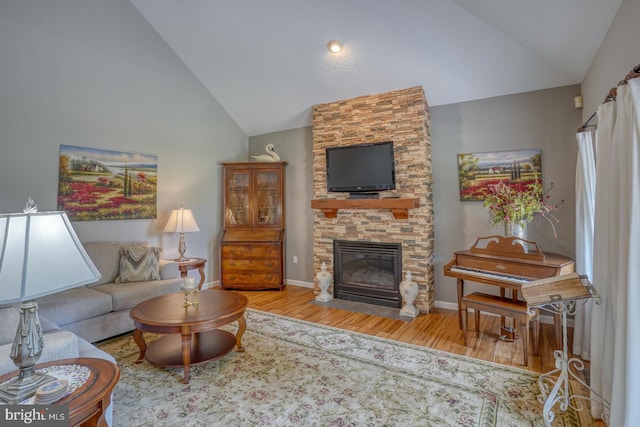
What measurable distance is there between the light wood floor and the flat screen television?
63.2 inches

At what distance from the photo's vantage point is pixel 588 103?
2.89 metres

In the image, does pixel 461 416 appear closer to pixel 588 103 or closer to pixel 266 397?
pixel 266 397

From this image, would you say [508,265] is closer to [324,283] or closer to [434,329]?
[434,329]

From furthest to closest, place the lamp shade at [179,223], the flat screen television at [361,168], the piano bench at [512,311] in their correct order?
the lamp shade at [179,223] → the flat screen television at [361,168] → the piano bench at [512,311]

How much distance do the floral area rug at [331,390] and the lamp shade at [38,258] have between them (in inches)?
49.8

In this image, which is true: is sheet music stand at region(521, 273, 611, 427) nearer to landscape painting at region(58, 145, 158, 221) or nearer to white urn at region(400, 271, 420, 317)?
white urn at region(400, 271, 420, 317)

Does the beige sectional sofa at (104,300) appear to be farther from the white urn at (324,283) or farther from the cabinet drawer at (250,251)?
the white urn at (324,283)

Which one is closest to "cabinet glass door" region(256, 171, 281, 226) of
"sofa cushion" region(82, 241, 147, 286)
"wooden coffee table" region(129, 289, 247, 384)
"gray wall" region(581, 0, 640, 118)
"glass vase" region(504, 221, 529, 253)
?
"sofa cushion" region(82, 241, 147, 286)

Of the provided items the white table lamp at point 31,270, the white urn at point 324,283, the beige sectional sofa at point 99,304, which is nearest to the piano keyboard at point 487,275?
the white urn at point 324,283

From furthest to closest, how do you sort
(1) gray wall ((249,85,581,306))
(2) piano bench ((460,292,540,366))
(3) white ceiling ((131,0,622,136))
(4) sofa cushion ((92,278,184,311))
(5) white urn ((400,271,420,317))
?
(5) white urn ((400,271,420,317)) < (1) gray wall ((249,85,581,306)) < (4) sofa cushion ((92,278,184,311)) < (3) white ceiling ((131,0,622,136)) < (2) piano bench ((460,292,540,366))

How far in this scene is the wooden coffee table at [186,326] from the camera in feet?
7.49

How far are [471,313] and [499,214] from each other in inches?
50.0

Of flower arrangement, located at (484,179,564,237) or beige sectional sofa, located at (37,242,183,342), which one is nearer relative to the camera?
beige sectional sofa, located at (37,242,183,342)

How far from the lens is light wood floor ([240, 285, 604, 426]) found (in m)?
2.64
